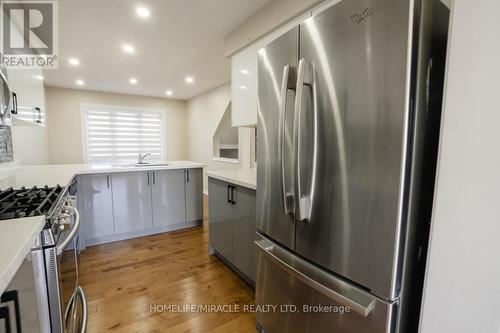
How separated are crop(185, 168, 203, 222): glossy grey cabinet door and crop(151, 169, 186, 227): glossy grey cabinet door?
70 millimetres

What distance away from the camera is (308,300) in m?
1.08

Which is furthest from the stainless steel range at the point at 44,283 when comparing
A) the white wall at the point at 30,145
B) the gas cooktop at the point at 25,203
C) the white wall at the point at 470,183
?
the white wall at the point at 30,145

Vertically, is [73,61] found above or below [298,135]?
above

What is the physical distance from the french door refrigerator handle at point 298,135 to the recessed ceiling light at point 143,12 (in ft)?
6.10

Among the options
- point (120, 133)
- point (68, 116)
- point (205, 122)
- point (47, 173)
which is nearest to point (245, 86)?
point (47, 173)

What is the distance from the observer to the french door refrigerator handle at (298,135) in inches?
38.6

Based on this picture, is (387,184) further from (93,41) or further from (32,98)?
(93,41)

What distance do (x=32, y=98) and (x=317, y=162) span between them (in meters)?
2.87

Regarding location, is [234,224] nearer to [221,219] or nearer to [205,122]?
Answer: [221,219]

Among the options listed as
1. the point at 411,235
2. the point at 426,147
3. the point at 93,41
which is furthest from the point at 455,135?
the point at 93,41

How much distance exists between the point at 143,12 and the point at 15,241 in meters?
2.20

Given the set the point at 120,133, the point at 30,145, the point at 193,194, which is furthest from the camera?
the point at 120,133

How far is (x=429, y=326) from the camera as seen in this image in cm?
78

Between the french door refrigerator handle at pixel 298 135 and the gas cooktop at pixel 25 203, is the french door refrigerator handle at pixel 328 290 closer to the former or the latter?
the french door refrigerator handle at pixel 298 135
